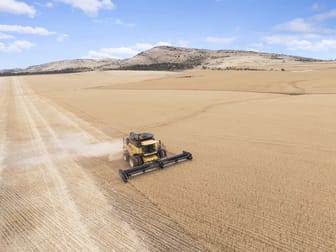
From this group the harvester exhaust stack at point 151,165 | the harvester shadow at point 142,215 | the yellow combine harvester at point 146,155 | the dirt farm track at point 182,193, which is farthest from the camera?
the yellow combine harvester at point 146,155

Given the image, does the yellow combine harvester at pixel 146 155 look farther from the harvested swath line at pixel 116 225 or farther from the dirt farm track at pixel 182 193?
the harvested swath line at pixel 116 225

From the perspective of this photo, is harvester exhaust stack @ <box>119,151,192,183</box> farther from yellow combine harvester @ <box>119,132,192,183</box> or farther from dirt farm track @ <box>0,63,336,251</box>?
dirt farm track @ <box>0,63,336,251</box>

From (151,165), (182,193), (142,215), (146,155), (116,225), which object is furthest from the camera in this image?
(146,155)

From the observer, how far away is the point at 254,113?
71.6ft

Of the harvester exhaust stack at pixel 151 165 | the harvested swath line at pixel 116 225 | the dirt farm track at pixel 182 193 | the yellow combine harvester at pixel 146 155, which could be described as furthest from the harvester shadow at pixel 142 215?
the yellow combine harvester at pixel 146 155

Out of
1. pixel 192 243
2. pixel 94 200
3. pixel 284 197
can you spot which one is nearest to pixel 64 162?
pixel 94 200

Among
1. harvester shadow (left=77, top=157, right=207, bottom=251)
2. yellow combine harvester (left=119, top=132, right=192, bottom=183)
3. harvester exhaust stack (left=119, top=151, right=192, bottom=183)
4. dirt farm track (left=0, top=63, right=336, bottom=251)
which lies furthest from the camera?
yellow combine harvester (left=119, top=132, right=192, bottom=183)

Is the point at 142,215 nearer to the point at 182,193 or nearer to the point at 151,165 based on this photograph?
the point at 182,193

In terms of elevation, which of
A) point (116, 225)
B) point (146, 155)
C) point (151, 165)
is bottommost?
point (116, 225)

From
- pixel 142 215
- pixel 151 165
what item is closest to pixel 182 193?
pixel 142 215

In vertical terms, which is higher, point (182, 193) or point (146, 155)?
point (146, 155)

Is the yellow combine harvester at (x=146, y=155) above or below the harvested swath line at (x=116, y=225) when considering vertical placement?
above

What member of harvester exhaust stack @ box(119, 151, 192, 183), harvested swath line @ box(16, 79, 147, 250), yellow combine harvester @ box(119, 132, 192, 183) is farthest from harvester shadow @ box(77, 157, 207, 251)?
yellow combine harvester @ box(119, 132, 192, 183)

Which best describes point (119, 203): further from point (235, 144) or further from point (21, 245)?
point (235, 144)
